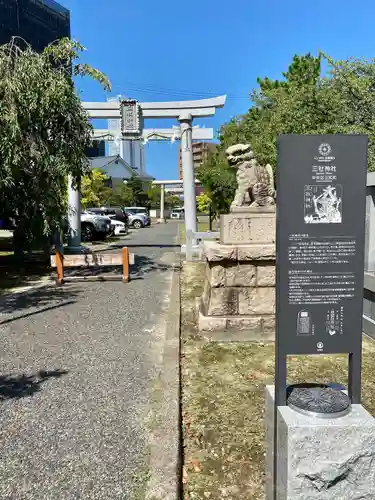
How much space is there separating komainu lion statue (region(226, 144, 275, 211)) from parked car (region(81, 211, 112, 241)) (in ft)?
46.8

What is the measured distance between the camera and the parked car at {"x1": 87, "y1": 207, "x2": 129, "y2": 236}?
24.8 metres

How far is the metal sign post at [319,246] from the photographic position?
203cm

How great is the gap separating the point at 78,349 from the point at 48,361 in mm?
467

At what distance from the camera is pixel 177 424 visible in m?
3.13

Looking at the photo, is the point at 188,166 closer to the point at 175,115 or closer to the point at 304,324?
the point at 175,115

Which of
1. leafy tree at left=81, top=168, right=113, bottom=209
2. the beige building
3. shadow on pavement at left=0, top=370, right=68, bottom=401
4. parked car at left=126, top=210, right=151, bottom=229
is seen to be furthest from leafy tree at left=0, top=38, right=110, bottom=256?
the beige building

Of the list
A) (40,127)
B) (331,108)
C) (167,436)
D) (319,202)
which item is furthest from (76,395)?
(331,108)

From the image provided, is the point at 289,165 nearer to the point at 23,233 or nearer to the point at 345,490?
the point at 345,490

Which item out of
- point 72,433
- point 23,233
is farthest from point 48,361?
point 23,233

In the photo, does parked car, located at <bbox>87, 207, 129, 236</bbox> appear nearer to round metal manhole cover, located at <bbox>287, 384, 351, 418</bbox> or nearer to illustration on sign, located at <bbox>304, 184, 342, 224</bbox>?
round metal manhole cover, located at <bbox>287, 384, 351, 418</bbox>

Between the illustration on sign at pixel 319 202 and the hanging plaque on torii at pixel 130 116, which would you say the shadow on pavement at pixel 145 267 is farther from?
the illustration on sign at pixel 319 202

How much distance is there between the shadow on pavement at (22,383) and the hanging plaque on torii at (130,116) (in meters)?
11.2

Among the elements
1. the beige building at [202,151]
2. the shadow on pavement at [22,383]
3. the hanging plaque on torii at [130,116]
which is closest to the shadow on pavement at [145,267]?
the hanging plaque on torii at [130,116]

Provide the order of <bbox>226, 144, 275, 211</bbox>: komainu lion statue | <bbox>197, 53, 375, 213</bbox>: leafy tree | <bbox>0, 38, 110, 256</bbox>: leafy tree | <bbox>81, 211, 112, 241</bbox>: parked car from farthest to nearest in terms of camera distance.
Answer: <bbox>81, 211, 112, 241</bbox>: parked car < <bbox>197, 53, 375, 213</bbox>: leafy tree < <bbox>0, 38, 110, 256</bbox>: leafy tree < <bbox>226, 144, 275, 211</bbox>: komainu lion statue
